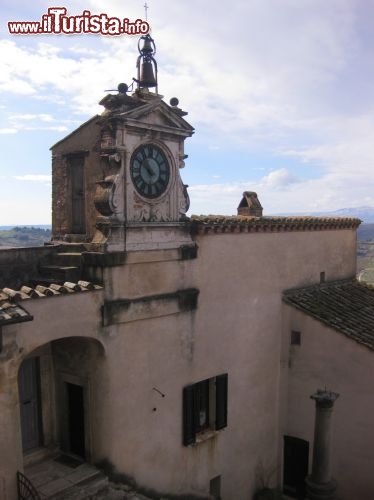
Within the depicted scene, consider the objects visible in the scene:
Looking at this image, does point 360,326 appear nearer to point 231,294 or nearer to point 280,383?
point 280,383

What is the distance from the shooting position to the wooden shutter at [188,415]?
1397 cm

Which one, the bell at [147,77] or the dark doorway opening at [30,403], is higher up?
the bell at [147,77]

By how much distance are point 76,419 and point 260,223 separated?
8.65 m

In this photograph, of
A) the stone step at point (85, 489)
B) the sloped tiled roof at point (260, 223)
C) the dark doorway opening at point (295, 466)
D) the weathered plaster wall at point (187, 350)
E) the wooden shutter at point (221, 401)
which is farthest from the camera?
the dark doorway opening at point (295, 466)

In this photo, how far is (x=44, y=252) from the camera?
43.1 ft

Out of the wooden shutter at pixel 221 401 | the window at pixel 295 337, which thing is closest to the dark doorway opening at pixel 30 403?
the wooden shutter at pixel 221 401

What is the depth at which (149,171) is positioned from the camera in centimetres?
1282

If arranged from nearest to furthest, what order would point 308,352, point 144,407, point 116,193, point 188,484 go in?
point 116,193, point 144,407, point 188,484, point 308,352

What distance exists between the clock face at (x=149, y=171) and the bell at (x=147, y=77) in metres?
2.04

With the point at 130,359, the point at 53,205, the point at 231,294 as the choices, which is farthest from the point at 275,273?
the point at 53,205

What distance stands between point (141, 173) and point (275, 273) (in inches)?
283

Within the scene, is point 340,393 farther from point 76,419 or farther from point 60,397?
point 60,397

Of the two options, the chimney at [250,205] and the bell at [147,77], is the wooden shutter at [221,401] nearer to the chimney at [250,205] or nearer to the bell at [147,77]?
the chimney at [250,205]

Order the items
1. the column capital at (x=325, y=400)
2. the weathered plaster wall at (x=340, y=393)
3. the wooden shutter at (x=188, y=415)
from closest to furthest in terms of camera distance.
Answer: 1. the column capital at (x=325, y=400)
2. the wooden shutter at (x=188, y=415)
3. the weathered plaster wall at (x=340, y=393)
